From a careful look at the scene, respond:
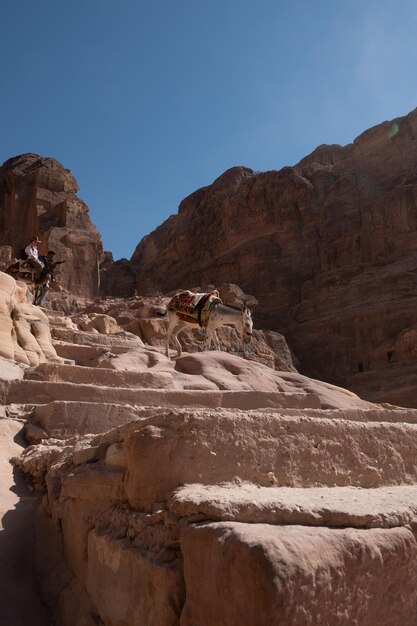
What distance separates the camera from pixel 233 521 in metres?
2.15

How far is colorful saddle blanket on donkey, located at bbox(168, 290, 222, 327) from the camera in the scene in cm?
1302

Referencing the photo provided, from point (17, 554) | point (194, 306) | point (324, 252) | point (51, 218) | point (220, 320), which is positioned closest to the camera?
point (17, 554)

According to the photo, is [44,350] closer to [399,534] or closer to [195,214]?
[399,534]

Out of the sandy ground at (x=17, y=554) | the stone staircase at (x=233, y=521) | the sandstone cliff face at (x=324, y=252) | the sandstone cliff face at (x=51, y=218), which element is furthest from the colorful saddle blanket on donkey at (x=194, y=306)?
the sandstone cliff face at (x=51, y=218)

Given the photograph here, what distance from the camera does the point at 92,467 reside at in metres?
3.16

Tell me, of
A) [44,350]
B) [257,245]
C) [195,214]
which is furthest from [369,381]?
[195,214]

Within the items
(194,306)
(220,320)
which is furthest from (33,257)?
(220,320)

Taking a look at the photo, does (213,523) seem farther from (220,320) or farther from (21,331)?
(220,320)

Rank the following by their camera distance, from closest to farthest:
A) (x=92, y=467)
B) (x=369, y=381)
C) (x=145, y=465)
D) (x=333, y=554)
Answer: (x=333, y=554) < (x=145, y=465) < (x=92, y=467) < (x=369, y=381)

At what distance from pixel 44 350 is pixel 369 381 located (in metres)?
21.3

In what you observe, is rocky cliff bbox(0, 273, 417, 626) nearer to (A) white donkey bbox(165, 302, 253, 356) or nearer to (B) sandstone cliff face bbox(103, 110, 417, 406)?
(A) white donkey bbox(165, 302, 253, 356)

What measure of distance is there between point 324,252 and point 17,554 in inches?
1525

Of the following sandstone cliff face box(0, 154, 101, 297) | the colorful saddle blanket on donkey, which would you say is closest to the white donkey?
the colorful saddle blanket on donkey

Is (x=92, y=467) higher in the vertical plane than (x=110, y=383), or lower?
lower
